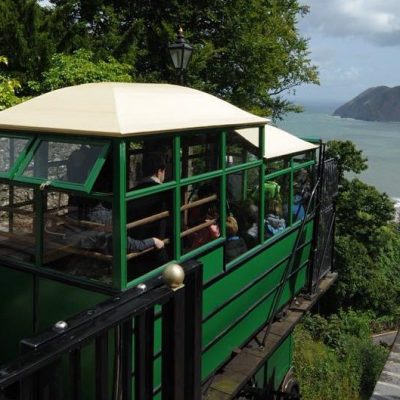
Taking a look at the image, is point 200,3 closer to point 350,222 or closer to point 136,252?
point 350,222

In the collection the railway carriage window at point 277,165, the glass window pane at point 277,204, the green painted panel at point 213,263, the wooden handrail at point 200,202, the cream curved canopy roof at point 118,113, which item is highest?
the cream curved canopy roof at point 118,113

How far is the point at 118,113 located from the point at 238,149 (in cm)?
154

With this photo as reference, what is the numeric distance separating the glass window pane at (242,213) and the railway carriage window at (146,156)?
0.92m

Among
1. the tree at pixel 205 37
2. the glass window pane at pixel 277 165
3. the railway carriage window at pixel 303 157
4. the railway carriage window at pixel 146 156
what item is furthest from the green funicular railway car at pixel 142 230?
the tree at pixel 205 37

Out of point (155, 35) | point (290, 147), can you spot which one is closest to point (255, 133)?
point (290, 147)

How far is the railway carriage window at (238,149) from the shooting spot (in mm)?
4648

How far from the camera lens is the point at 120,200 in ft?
11.0

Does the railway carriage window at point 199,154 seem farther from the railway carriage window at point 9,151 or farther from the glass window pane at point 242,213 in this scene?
the railway carriage window at point 9,151

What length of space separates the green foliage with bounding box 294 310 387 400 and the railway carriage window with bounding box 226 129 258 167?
31.8ft

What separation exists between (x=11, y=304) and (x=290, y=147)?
3484 mm

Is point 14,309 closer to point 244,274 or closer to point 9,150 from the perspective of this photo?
point 9,150

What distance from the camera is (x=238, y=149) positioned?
15.9ft

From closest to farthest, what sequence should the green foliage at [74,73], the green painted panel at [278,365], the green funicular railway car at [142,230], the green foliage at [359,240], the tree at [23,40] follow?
the green funicular railway car at [142,230] → the green painted panel at [278,365] → the green foliage at [74,73] → the tree at [23,40] → the green foliage at [359,240]

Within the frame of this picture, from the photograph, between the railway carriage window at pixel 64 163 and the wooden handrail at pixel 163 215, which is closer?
the railway carriage window at pixel 64 163
